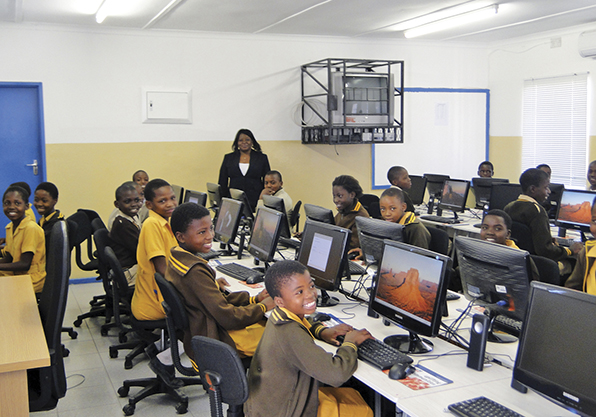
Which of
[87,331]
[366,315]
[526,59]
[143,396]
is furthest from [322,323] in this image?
[526,59]

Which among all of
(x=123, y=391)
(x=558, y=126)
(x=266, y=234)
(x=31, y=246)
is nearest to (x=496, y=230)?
(x=266, y=234)

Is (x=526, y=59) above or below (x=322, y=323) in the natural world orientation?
above

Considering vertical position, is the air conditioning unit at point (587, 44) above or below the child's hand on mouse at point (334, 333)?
above

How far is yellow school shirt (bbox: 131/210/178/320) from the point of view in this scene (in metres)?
3.49

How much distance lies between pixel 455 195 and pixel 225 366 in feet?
16.2

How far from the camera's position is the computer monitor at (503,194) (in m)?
5.76

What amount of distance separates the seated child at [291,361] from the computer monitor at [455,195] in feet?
14.6

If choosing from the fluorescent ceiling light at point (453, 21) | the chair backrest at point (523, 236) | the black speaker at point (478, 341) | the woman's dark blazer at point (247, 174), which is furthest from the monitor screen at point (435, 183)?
the black speaker at point (478, 341)

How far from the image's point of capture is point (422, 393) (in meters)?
2.05

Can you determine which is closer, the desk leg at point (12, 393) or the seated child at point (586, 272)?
the desk leg at point (12, 393)

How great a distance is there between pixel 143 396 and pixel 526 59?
7.05 metres

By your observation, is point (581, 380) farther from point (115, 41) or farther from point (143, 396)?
point (115, 41)

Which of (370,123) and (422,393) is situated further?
(370,123)

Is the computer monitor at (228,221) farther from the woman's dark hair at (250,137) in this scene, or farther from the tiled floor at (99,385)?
the woman's dark hair at (250,137)
